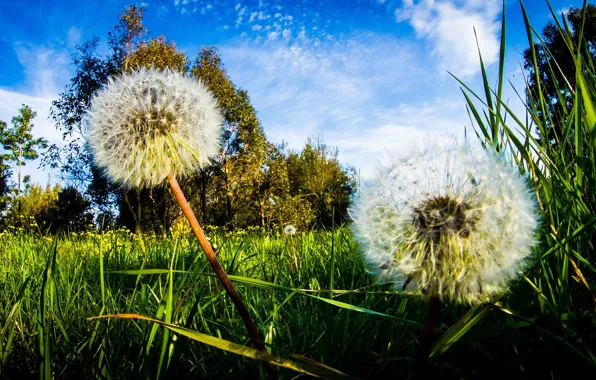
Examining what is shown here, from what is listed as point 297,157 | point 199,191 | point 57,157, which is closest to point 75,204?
point 57,157

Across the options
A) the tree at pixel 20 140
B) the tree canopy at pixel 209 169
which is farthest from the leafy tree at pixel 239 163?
the tree at pixel 20 140

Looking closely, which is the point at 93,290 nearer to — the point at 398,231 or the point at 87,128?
the point at 87,128

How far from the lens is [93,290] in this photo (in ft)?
8.71

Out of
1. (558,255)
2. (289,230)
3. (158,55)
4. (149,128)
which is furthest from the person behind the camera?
(158,55)

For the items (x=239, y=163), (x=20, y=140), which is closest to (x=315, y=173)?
(x=239, y=163)

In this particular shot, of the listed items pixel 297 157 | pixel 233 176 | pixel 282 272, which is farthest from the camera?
pixel 297 157

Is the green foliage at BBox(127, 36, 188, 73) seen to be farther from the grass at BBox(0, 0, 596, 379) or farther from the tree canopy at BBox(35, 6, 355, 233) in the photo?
the grass at BBox(0, 0, 596, 379)

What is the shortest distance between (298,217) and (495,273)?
2842 cm

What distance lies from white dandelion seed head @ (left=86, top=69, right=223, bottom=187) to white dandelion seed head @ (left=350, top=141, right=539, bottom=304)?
37.9 inches

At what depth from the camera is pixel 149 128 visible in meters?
1.66

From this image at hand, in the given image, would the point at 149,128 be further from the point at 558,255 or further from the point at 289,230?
the point at 289,230

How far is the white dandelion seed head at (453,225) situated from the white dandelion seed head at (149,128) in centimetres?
96

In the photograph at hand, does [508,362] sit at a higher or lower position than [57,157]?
lower

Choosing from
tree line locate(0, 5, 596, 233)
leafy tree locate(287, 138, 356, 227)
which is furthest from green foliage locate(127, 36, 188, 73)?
leafy tree locate(287, 138, 356, 227)
